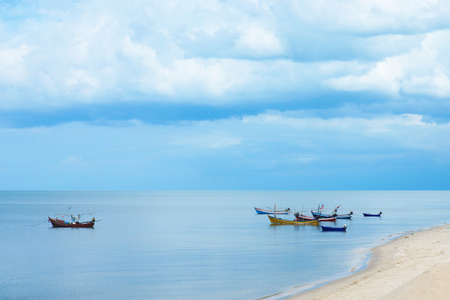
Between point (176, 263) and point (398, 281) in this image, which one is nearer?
point (398, 281)

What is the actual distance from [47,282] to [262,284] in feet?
52.0

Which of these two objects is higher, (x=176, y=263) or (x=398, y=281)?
(x=398, y=281)

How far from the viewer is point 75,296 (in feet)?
107

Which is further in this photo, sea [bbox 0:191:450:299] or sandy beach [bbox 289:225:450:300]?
sea [bbox 0:191:450:299]

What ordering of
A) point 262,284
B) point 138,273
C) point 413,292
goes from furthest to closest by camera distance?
1. point 138,273
2. point 262,284
3. point 413,292

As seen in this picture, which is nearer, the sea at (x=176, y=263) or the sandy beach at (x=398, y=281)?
the sandy beach at (x=398, y=281)

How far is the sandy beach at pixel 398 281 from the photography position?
1603 centimetres

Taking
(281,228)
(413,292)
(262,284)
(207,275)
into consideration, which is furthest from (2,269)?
(281,228)

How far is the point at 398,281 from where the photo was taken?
86.2 feet

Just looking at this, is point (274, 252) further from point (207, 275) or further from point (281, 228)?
point (281, 228)

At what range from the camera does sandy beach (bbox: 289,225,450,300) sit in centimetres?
1603

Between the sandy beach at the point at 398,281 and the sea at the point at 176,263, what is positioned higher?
the sandy beach at the point at 398,281

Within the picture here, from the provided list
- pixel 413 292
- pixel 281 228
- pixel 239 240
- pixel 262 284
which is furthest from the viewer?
pixel 281 228

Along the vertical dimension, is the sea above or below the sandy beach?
below
